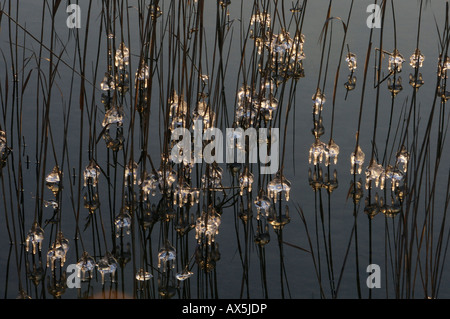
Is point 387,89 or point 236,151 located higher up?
point 387,89

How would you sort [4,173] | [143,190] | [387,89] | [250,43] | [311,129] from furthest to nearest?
[250,43], [387,89], [311,129], [4,173], [143,190]

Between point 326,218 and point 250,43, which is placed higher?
point 250,43

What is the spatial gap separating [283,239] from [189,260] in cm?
23

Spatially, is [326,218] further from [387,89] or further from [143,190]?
[387,89]

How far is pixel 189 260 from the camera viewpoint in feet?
5.52

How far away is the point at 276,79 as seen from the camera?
2361mm

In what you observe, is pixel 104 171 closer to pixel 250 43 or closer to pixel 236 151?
pixel 236 151

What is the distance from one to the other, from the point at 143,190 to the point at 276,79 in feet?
2.46

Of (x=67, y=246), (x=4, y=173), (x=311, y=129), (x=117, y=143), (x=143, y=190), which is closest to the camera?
(x=67, y=246)

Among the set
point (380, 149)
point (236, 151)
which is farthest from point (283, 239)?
point (380, 149)

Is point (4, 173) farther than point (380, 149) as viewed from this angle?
No

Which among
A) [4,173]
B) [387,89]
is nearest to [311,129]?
[387,89]

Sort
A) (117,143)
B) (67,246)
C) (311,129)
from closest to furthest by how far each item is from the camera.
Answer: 1. (67,246)
2. (117,143)
3. (311,129)

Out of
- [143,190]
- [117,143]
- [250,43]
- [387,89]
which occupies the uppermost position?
[250,43]
